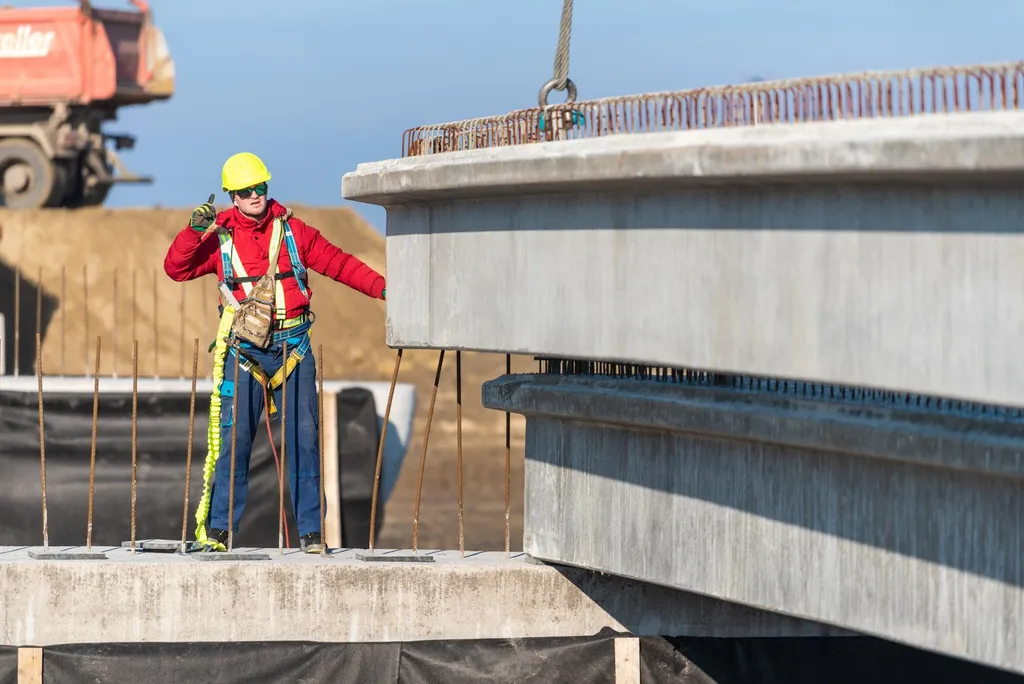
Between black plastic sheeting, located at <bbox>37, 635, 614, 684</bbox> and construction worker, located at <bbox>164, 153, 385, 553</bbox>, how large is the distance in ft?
2.18

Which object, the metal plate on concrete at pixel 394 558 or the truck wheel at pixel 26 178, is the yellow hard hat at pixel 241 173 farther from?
the truck wheel at pixel 26 178

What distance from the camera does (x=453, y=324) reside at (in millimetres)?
6316

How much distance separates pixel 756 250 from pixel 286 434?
3.46 m

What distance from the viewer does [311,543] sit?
7391 mm

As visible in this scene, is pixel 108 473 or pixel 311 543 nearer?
pixel 311 543

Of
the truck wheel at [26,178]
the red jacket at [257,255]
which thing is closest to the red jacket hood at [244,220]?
the red jacket at [257,255]

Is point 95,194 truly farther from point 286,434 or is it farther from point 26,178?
point 286,434

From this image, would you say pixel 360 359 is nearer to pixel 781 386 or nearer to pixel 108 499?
pixel 108 499

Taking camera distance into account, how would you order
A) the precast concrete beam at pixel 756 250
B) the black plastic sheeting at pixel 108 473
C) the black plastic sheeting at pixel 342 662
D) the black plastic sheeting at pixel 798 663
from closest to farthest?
the precast concrete beam at pixel 756 250 → the black plastic sheeting at pixel 342 662 → the black plastic sheeting at pixel 798 663 → the black plastic sheeting at pixel 108 473

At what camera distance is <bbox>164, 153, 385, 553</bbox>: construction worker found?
7.36m

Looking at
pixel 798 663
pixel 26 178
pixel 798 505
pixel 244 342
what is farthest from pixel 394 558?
pixel 26 178

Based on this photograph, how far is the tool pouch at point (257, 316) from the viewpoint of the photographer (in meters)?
7.35

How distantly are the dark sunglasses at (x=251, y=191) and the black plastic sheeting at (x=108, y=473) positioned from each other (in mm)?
5984

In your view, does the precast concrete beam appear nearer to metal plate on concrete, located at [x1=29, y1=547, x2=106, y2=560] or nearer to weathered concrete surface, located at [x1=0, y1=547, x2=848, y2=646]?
weathered concrete surface, located at [x1=0, y1=547, x2=848, y2=646]
